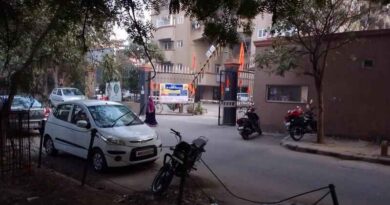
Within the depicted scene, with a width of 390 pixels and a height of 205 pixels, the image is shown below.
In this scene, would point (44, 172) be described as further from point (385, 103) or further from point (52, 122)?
point (385, 103)

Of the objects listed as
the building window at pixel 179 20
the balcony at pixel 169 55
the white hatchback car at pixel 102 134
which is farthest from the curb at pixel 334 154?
the balcony at pixel 169 55

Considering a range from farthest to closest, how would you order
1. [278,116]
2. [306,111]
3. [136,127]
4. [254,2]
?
[278,116] → [306,111] → [136,127] → [254,2]

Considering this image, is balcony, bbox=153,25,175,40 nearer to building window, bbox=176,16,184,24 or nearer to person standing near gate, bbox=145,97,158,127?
building window, bbox=176,16,184,24

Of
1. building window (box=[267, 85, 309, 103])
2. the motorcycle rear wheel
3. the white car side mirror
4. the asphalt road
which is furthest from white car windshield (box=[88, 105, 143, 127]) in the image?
building window (box=[267, 85, 309, 103])

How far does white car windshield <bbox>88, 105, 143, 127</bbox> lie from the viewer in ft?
31.4

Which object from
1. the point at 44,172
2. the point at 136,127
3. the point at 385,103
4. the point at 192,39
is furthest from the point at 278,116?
the point at 192,39

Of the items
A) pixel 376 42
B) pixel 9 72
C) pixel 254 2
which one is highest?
pixel 376 42

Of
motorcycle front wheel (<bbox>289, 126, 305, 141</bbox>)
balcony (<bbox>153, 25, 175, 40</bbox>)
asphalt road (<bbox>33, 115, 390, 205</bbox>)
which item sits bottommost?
asphalt road (<bbox>33, 115, 390, 205</bbox>)

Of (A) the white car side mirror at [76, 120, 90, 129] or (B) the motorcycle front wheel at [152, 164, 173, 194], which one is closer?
(B) the motorcycle front wheel at [152, 164, 173, 194]

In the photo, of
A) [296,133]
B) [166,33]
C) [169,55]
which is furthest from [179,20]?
[296,133]

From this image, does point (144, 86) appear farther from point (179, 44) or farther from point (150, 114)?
point (179, 44)

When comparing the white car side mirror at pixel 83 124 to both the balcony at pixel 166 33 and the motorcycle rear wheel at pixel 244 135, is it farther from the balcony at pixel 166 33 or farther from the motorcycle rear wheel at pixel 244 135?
the balcony at pixel 166 33

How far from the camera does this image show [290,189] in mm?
8078

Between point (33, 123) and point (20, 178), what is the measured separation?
7.04 metres
